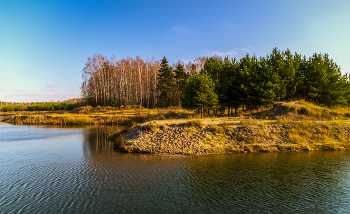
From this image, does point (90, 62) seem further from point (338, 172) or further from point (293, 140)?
point (338, 172)

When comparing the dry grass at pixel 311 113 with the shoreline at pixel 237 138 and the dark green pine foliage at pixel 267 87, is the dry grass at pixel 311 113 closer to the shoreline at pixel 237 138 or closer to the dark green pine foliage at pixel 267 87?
the shoreline at pixel 237 138

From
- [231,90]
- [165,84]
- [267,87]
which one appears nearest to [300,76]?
[267,87]

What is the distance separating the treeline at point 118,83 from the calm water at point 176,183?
44.9 m

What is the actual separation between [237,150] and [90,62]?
179 ft

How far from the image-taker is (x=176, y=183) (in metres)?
10.9

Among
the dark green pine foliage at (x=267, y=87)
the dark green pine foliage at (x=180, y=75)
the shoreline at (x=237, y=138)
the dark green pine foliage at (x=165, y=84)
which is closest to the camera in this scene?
the shoreline at (x=237, y=138)

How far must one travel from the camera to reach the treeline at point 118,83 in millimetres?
60969

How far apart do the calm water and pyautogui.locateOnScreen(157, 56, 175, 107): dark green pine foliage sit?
134 feet

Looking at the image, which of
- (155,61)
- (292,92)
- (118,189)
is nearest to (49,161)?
(118,189)

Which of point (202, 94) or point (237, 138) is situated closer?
point (237, 138)

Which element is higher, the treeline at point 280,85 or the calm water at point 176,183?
the treeline at point 280,85

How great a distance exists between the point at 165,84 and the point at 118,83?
46.3 feet

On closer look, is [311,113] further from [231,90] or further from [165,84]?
A: [165,84]

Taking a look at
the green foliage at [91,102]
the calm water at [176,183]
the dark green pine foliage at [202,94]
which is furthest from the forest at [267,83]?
the green foliage at [91,102]
